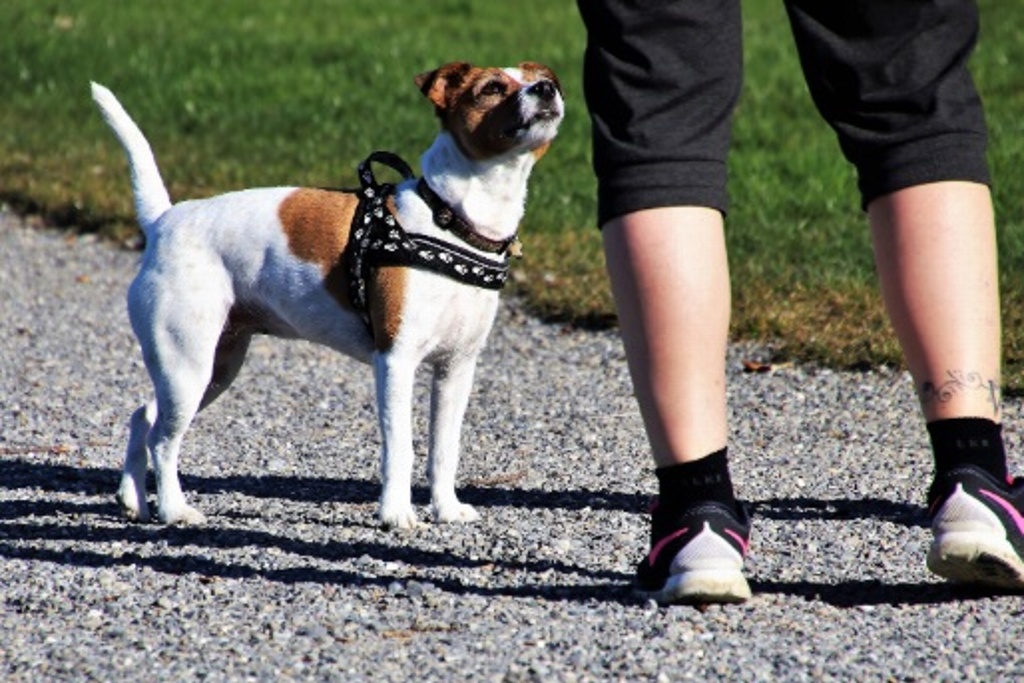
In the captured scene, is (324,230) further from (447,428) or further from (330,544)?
(330,544)

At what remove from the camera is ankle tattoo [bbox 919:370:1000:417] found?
3.22m

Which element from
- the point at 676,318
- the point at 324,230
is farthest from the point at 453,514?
the point at 676,318

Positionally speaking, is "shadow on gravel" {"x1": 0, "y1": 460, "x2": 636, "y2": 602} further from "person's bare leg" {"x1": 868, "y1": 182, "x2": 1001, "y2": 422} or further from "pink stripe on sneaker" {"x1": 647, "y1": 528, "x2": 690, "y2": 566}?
"person's bare leg" {"x1": 868, "y1": 182, "x2": 1001, "y2": 422}

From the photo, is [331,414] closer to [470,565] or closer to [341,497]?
[341,497]

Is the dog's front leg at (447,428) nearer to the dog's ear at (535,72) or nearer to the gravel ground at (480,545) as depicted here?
the gravel ground at (480,545)

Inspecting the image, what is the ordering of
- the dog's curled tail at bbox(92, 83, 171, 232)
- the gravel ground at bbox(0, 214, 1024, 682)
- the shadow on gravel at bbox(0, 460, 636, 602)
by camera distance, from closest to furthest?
the gravel ground at bbox(0, 214, 1024, 682) < the shadow on gravel at bbox(0, 460, 636, 602) < the dog's curled tail at bbox(92, 83, 171, 232)

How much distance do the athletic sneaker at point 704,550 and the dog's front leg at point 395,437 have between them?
1049mm

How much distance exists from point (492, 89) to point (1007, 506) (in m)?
1.69

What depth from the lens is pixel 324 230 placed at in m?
4.32

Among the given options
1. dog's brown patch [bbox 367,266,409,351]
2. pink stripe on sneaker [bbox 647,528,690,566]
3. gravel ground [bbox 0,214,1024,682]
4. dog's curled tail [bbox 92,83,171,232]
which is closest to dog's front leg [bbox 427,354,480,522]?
gravel ground [bbox 0,214,1024,682]

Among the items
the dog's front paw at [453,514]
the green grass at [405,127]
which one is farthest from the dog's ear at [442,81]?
the green grass at [405,127]

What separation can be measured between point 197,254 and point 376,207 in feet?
1.54

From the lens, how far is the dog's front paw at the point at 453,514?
429 centimetres

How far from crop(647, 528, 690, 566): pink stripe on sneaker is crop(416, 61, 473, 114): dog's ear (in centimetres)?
147
